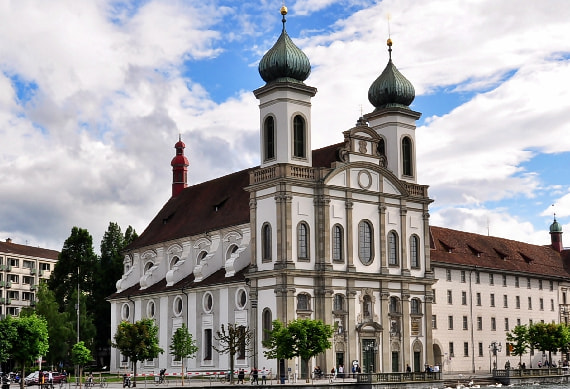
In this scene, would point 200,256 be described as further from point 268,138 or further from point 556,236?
point 556,236

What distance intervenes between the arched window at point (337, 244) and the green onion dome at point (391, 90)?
1361cm

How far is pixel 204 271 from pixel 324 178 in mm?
15017

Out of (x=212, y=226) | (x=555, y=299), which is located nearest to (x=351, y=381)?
(x=212, y=226)

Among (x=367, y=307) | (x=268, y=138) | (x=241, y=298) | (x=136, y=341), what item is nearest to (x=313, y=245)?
(x=367, y=307)

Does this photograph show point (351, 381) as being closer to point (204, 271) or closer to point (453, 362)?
point (204, 271)

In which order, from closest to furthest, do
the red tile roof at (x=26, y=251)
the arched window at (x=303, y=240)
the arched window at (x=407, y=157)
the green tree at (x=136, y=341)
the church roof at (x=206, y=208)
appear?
the green tree at (x=136, y=341), the arched window at (x=303, y=240), the church roof at (x=206, y=208), the arched window at (x=407, y=157), the red tile roof at (x=26, y=251)

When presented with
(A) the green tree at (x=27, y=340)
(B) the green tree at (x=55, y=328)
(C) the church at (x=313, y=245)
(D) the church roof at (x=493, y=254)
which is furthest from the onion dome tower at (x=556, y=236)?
(A) the green tree at (x=27, y=340)

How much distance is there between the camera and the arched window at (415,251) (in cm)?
7331

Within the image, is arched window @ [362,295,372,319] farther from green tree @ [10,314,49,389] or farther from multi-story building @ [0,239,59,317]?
multi-story building @ [0,239,59,317]

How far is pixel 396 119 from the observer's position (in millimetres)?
75312

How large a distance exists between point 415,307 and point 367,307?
5.82 meters

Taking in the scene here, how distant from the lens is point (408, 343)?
70.7m

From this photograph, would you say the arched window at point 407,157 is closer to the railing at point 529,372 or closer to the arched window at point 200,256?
the railing at point 529,372

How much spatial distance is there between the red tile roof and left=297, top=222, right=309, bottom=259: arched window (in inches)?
2495
